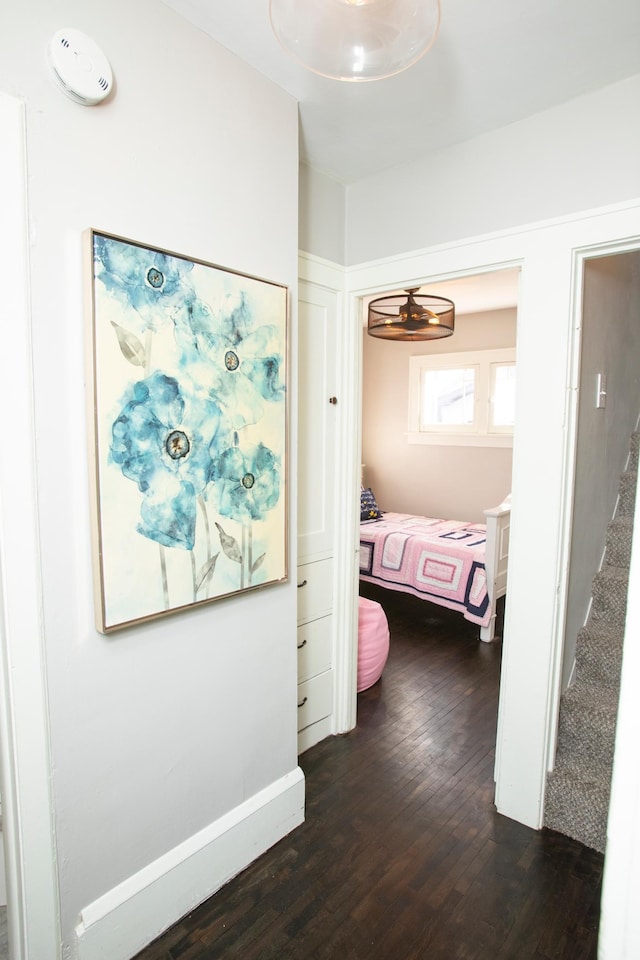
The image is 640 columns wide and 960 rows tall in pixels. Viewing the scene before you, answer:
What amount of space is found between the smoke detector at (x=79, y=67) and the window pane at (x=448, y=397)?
470 cm

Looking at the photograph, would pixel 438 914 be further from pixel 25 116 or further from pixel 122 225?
pixel 25 116

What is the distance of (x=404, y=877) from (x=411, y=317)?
285 centimetres

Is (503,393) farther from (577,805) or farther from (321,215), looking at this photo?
(577,805)

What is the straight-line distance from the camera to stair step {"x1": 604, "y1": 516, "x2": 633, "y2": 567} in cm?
266

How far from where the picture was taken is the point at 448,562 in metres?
3.85

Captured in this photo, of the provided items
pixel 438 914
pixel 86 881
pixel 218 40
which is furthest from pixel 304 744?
pixel 218 40

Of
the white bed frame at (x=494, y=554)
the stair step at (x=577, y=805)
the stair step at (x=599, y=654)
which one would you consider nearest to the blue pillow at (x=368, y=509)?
the white bed frame at (x=494, y=554)

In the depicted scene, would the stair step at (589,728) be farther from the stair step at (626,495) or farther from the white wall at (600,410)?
the stair step at (626,495)

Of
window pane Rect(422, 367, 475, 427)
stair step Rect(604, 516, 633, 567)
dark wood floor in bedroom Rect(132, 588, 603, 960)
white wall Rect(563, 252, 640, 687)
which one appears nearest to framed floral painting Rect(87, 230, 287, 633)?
dark wood floor in bedroom Rect(132, 588, 603, 960)

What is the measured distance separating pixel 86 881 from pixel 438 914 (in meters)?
1.03

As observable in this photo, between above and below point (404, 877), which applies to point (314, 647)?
above

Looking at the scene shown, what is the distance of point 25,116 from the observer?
1.16m

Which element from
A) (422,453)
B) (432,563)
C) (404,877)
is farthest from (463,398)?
(404,877)

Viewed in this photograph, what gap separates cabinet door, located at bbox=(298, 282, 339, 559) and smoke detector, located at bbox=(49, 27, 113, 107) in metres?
1.04
